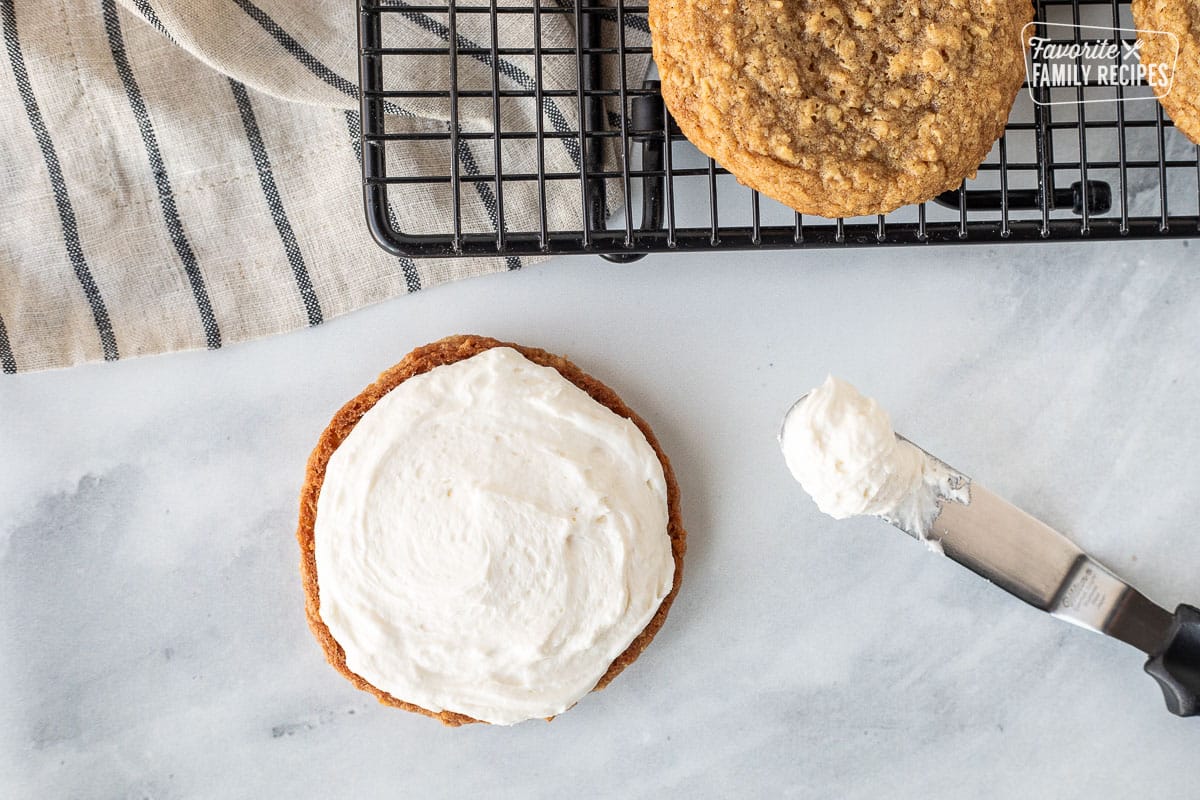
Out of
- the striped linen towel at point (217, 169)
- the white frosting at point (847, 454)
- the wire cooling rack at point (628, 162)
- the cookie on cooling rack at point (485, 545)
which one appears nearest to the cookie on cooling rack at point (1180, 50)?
the wire cooling rack at point (628, 162)

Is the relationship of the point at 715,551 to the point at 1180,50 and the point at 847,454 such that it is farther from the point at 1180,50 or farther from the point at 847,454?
the point at 1180,50

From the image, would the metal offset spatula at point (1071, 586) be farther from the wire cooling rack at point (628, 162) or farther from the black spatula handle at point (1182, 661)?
the wire cooling rack at point (628, 162)

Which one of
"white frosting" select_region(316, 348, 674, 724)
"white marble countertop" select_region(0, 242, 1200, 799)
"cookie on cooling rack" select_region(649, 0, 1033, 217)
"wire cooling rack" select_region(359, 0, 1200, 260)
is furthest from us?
"white marble countertop" select_region(0, 242, 1200, 799)

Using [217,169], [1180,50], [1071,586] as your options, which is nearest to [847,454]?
[1071,586]

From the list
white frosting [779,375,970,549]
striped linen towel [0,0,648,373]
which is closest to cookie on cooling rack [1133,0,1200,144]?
white frosting [779,375,970,549]

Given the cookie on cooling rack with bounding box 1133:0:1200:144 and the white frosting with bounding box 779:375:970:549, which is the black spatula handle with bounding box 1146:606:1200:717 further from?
the cookie on cooling rack with bounding box 1133:0:1200:144
